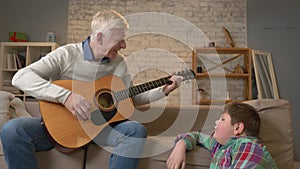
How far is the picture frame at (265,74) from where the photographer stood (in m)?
4.12

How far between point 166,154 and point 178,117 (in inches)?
37.1

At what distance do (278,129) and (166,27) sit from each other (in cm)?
307

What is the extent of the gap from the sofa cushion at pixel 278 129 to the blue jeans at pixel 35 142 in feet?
2.01

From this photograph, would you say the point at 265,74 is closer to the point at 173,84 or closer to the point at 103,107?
the point at 173,84

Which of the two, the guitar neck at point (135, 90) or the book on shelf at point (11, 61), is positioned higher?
the book on shelf at point (11, 61)

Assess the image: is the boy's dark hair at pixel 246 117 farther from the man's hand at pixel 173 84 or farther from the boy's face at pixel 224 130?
the man's hand at pixel 173 84

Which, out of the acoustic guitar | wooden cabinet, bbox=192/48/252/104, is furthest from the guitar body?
wooden cabinet, bbox=192/48/252/104

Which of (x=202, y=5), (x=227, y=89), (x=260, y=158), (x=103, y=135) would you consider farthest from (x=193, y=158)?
(x=202, y=5)

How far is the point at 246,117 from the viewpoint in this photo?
4.45ft

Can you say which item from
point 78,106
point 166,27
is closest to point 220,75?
point 166,27

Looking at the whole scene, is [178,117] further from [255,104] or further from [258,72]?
[258,72]

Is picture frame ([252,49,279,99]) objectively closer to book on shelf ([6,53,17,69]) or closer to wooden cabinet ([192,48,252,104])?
wooden cabinet ([192,48,252,104])

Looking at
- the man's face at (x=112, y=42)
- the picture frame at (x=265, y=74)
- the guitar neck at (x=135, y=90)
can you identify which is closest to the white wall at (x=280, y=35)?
the picture frame at (x=265, y=74)

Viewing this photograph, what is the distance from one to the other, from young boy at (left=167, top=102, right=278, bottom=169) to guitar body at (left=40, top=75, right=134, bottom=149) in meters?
0.32
